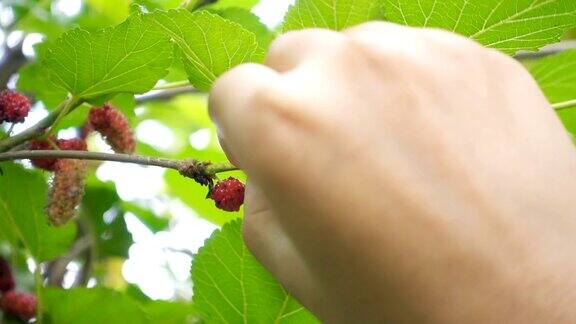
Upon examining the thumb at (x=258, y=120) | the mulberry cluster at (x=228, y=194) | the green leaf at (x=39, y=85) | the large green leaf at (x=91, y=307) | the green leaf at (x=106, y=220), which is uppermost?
the thumb at (x=258, y=120)

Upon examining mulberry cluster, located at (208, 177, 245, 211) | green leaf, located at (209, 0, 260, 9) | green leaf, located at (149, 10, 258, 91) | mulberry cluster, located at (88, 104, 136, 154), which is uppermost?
green leaf, located at (149, 10, 258, 91)

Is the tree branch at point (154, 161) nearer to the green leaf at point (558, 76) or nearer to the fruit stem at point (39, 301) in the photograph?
the fruit stem at point (39, 301)

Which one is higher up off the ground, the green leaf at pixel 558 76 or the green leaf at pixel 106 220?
the green leaf at pixel 558 76

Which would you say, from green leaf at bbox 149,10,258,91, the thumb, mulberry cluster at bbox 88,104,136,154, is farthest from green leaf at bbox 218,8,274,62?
the thumb

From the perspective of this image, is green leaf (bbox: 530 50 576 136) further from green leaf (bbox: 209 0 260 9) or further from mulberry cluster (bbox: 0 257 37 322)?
mulberry cluster (bbox: 0 257 37 322)

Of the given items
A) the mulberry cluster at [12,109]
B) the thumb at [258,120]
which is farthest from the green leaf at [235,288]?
the thumb at [258,120]
